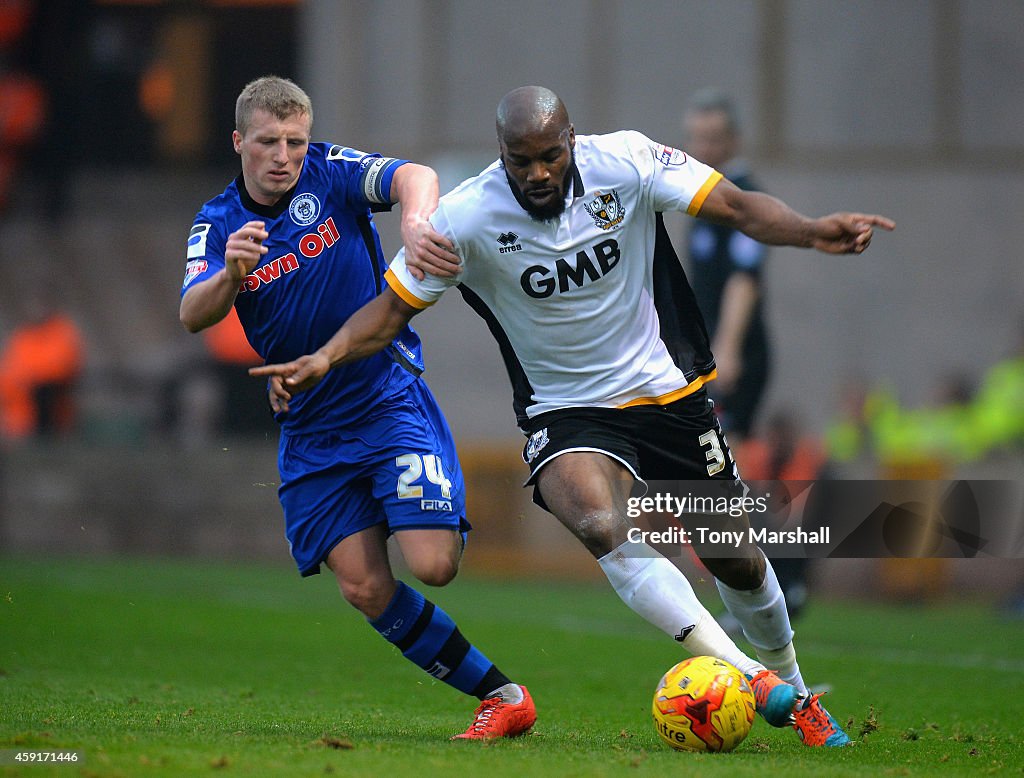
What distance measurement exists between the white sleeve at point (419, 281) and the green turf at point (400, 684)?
5.48 ft

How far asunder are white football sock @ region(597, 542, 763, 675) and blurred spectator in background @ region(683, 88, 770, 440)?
2.78 m

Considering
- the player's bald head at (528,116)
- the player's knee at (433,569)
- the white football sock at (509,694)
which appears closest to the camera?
the player's bald head at (528,116)

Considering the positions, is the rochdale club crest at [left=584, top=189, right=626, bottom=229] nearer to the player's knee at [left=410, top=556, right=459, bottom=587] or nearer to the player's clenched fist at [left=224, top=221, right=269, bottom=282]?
the player's clenched fist at [left=224, top=221, right=269, bottom=282]

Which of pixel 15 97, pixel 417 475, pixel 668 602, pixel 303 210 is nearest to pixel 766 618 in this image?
pixel 668 602

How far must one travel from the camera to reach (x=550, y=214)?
5637 millimetres

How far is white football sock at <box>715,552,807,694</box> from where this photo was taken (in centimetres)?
590

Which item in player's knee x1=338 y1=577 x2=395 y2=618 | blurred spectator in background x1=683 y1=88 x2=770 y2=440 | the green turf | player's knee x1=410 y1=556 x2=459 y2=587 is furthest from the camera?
blurred spectator in background x1=683 y1=88 x2=770 y2=440

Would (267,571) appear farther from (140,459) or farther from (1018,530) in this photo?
(1018,530)

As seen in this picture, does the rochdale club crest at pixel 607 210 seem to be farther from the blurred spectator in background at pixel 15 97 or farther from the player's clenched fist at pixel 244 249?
the blurred spectator in background at pixel 15 97

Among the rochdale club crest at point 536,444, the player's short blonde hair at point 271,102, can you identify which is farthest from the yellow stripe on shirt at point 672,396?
the player's short blonde hair at point 271,102

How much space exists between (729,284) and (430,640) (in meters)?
3.54

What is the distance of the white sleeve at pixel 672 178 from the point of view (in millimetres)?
5766

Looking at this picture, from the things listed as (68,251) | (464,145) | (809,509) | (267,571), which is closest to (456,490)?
(809,509)

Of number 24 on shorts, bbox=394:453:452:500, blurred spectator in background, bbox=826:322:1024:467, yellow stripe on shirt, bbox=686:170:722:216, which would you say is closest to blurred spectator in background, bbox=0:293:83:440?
blurred spectator in background, bbox=826:322:1024:467
